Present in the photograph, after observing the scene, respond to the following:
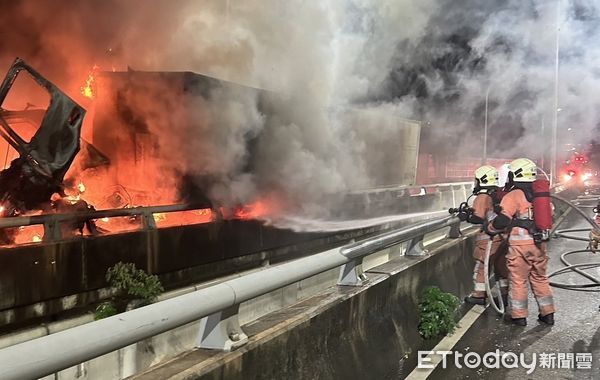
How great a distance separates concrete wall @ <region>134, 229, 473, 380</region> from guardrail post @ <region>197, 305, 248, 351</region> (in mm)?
46

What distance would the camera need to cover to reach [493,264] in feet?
22.0

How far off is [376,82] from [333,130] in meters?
1.20

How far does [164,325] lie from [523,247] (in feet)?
15.2

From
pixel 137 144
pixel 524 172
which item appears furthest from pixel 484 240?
pixel 137 144

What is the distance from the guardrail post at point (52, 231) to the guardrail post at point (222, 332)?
2.12m

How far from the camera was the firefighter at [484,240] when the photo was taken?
20.9ft

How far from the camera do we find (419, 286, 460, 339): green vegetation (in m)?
4.91

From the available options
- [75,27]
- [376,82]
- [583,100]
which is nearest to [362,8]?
[376,82]

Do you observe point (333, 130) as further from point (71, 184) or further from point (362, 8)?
point (71, 184)

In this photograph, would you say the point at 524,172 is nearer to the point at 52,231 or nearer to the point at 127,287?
the point at 127,287

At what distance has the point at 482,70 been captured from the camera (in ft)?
42.8

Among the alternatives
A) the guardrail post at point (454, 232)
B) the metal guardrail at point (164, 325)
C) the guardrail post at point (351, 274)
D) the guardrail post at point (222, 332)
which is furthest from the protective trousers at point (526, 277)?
the guardrail post at point (222, 332)

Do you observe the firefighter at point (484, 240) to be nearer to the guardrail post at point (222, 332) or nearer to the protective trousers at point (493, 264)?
the protective trousers at point (493, 264)

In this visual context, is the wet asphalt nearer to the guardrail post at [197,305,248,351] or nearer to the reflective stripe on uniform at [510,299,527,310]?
the reflective stripe on uniform at [510,299,527,310]
